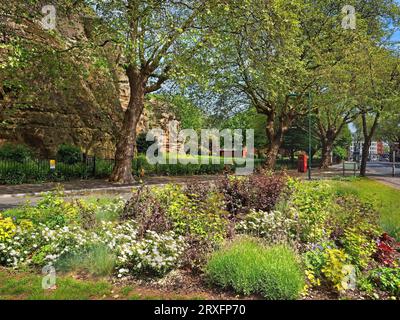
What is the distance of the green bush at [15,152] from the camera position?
A: 63.0 ft

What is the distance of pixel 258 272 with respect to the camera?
442 centimetres

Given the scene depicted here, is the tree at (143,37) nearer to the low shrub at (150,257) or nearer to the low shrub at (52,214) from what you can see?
the low shrub at (52,214)

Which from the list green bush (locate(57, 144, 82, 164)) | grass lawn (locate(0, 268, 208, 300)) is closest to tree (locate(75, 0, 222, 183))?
green bush (locate(57, 144, 82, 164))

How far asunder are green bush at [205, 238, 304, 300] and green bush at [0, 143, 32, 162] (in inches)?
712

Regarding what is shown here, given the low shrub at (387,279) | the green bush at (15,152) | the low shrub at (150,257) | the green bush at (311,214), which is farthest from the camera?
the green bush at (15,152)

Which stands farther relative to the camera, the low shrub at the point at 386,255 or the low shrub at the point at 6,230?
the low shrub at the point at 386,255

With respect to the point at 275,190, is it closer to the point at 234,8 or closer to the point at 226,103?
the point at 234,8

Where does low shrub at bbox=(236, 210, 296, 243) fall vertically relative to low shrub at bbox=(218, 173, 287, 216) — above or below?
below

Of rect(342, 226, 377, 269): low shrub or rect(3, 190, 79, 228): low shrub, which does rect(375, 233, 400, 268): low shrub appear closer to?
rect(342, 226, 377, 269): low shrub

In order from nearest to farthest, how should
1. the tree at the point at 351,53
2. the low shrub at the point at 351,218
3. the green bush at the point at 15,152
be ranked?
the low shrub at the point at 351,218 < the green bush at the point at 15,152 < the tree at the point at 351,53

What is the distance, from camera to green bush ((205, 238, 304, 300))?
430 cm

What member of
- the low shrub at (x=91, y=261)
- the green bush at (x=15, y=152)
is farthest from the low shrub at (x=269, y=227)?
the green bush at (x=15, y=152)

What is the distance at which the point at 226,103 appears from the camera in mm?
28156

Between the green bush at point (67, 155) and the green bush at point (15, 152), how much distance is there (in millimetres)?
2083
